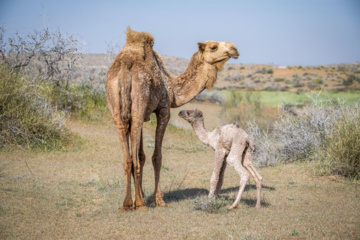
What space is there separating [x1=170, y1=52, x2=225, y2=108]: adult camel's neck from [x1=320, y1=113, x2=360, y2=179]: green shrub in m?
4.18

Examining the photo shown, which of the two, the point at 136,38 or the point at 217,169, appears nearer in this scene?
the point at 136,38

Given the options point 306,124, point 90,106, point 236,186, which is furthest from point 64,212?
point 90,106

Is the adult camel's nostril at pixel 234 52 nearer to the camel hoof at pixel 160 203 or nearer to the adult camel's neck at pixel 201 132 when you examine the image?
the adult camel's neck at pixel 201 132

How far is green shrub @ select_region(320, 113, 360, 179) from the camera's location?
31.3 feet

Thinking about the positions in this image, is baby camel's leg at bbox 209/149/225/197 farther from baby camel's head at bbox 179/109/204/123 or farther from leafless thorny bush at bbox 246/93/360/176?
leafless thorny bush at bbox 246/93/360/176

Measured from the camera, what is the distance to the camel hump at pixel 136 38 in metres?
7.05

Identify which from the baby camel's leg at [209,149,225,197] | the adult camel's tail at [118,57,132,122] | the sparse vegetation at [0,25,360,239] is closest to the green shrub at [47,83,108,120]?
the sparse vegetation at [0,25,360,239]

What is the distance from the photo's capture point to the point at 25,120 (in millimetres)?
12125

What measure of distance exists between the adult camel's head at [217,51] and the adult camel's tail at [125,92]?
2.14 metres

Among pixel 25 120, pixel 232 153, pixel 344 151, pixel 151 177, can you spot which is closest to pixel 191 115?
pixel 232 153

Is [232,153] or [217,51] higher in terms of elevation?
[217,51]

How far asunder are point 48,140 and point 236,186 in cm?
683

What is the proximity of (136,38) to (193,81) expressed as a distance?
5.31 ft

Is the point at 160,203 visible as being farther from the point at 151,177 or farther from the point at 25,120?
the point at 25,120
